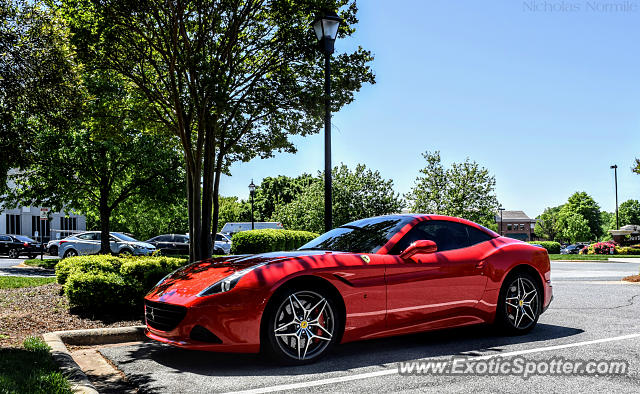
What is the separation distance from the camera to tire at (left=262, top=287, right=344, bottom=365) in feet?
15.5

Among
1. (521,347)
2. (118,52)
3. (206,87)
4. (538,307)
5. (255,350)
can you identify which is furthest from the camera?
(118,52)

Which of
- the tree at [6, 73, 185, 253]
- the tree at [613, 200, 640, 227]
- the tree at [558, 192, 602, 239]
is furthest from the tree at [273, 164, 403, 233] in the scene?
the tree at [613, 200, 640, 227]

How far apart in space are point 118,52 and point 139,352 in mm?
6842

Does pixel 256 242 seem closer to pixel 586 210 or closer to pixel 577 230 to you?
pixel 577 230

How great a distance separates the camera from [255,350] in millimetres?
4672

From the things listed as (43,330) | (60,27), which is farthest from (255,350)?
(60,27)

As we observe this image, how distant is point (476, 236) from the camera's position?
Result: 20.6 feet

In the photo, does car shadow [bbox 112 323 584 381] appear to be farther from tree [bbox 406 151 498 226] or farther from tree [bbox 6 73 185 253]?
tree [bbox 406 151 498 226]

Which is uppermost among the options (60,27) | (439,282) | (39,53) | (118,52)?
(118,52)

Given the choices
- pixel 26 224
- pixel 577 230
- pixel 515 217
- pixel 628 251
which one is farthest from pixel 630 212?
pixel 26 224

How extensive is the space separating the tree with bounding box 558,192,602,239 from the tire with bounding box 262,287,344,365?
329ft

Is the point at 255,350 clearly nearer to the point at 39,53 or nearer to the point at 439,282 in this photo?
the point at 439,282

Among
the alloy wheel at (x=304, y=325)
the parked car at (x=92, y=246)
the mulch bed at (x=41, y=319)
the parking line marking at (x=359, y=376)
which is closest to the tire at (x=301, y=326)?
the alloy wheel at (x=304, y=325)

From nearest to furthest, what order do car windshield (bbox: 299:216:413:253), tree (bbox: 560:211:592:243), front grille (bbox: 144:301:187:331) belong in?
front grille (bbox: 144:301:187:331)
car windshield (bbox: 299:216:413:253)
tree (bbox: 560:211:592:243)
